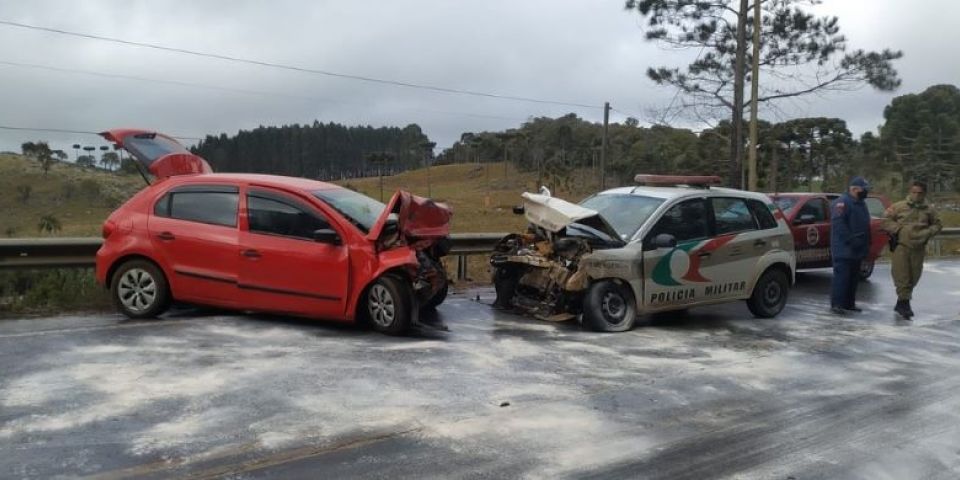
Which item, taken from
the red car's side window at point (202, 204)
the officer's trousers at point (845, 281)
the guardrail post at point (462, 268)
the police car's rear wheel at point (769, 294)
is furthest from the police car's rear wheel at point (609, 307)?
the guardrail post at point (462, 268)

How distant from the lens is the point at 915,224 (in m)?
10.2

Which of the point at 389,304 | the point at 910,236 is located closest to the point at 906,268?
the point at 910,236

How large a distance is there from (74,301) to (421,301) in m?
4.16

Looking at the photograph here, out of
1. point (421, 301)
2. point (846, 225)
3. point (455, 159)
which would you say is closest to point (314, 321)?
point (421, 301)

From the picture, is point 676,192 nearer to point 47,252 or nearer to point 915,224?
point 915,224

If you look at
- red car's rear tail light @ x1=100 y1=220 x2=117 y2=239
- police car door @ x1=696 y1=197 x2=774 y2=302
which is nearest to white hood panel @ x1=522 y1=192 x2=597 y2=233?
police car door @ x1=696 y1=197 x2=774 y2=302

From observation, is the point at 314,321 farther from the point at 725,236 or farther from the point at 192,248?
the point at 725,236

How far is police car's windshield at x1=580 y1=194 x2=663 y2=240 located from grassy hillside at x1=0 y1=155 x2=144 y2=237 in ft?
38.2

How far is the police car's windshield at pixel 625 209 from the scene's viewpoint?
8.84 metres

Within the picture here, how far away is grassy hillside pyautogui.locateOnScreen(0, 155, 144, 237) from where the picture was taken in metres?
18.2

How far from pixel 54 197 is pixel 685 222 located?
1903cm

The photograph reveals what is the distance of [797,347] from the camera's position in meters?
8.07

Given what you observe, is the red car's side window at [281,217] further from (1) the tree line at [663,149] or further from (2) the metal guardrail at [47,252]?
(1) the tree line at [663,149]

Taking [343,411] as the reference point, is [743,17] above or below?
above
